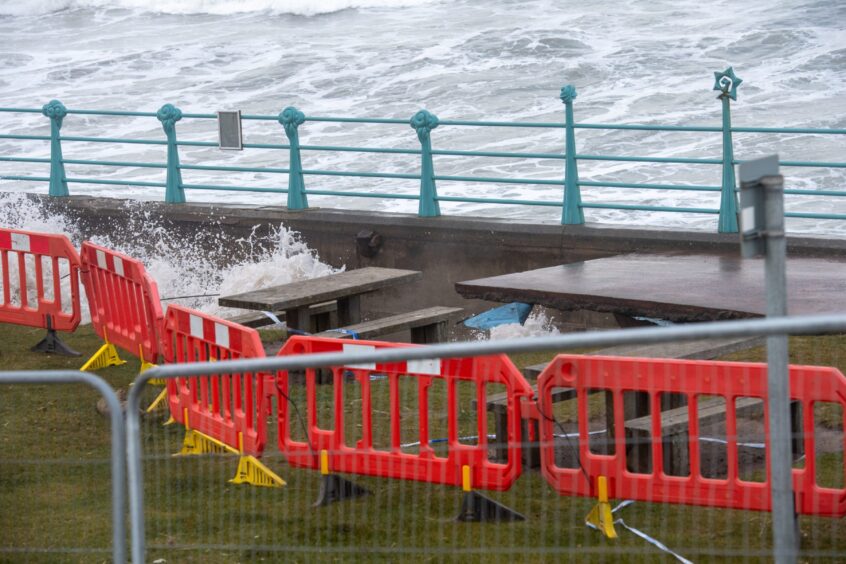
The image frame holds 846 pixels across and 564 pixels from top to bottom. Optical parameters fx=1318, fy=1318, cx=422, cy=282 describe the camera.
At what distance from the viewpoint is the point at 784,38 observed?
31.6 metres

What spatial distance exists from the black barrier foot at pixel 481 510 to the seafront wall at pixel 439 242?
562 cm

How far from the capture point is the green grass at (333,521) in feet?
16.2

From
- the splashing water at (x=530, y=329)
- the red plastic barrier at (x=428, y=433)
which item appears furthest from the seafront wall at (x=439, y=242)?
the red plastic barrier at (x=428, y=433)

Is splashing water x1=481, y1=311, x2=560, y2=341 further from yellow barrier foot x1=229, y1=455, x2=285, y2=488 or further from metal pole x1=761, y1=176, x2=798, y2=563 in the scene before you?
metal pole x1=761, y1=176, x2=798, y2=563

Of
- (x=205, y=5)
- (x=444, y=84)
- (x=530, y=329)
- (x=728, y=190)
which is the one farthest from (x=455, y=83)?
(x=728, y=190)

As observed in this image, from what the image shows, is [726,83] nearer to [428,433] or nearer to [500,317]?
[500,317]

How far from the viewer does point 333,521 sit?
5352 mm

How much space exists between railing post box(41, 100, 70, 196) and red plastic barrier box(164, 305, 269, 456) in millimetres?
8092

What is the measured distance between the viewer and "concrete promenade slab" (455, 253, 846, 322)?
8234 mm

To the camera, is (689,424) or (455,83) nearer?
(689,424)

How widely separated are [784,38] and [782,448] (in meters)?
29.8

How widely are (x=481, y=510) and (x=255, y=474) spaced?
1031 mm

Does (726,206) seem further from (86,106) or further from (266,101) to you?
(86,106)

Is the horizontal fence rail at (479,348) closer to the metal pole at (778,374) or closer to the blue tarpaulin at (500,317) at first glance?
the metal pole at (778,374)
